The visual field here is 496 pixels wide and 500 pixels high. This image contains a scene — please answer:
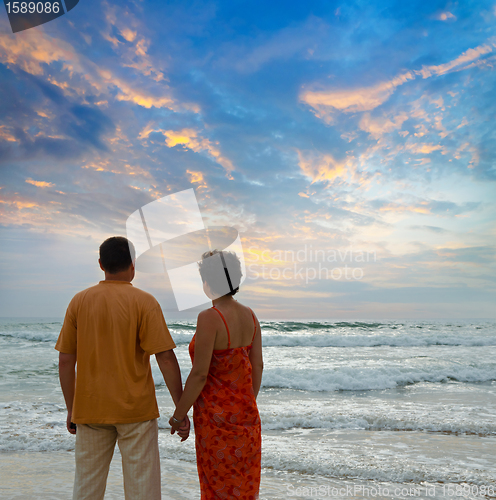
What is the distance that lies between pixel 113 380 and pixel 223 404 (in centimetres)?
63

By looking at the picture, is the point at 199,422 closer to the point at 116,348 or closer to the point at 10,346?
the point at 116,348

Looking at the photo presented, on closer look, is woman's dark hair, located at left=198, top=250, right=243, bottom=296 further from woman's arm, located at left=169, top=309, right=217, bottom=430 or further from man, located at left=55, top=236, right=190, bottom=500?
man, located at left=55, top=236, right=190, bottom=500

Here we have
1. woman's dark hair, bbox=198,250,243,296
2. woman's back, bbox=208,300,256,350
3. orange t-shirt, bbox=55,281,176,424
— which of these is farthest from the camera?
woman's dark hair, bbox=198,250,243,296

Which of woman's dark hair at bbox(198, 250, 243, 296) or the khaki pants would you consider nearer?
the khaki pants

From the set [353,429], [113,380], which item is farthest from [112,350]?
[353,429]

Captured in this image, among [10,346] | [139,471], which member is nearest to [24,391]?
[139,471]

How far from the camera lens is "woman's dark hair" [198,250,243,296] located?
2.29 meters

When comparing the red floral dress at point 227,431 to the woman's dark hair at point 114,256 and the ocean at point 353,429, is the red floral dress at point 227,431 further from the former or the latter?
the ocean at point 353,429

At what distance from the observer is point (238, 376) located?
221 cm

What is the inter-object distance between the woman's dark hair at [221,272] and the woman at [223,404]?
0.03m

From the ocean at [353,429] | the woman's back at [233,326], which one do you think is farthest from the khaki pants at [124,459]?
the ocean at [353,429]

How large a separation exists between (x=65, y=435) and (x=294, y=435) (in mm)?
3245

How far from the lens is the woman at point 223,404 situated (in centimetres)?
214

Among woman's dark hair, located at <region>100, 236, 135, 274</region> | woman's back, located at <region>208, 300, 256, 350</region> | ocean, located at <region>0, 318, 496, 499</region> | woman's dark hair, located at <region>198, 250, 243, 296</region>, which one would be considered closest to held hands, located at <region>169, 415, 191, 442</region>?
woman's back, located at <region>208, 300, 256, 350</region>
